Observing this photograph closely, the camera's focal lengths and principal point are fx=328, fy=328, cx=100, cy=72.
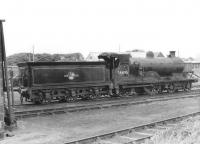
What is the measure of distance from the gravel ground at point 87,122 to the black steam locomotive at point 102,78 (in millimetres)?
3458

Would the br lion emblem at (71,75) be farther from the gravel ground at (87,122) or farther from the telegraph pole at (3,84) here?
the telegraph pole at (3,84)

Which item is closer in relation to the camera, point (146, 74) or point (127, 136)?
point (127, 136)

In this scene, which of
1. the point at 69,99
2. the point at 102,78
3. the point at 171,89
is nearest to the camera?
the point at 69,99

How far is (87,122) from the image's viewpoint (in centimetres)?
1255

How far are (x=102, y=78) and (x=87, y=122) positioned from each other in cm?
777

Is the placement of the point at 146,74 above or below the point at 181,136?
above

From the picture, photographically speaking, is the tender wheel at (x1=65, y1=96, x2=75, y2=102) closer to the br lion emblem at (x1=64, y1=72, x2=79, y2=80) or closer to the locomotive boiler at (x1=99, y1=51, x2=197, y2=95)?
the br lion emblem at (x1=64, y1=72, x2=79, y2=80)

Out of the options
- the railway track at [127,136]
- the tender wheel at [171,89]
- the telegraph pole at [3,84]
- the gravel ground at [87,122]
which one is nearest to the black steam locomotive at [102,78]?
the tender wheel at [171,89]

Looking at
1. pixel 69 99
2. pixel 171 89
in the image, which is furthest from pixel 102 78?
pixel 171 89

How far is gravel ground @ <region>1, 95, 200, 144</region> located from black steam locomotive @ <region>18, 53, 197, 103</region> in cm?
346

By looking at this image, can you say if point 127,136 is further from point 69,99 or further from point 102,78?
point 102,78

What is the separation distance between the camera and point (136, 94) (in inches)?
902

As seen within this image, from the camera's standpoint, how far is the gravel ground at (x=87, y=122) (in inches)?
396

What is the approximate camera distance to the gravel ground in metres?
10.0
